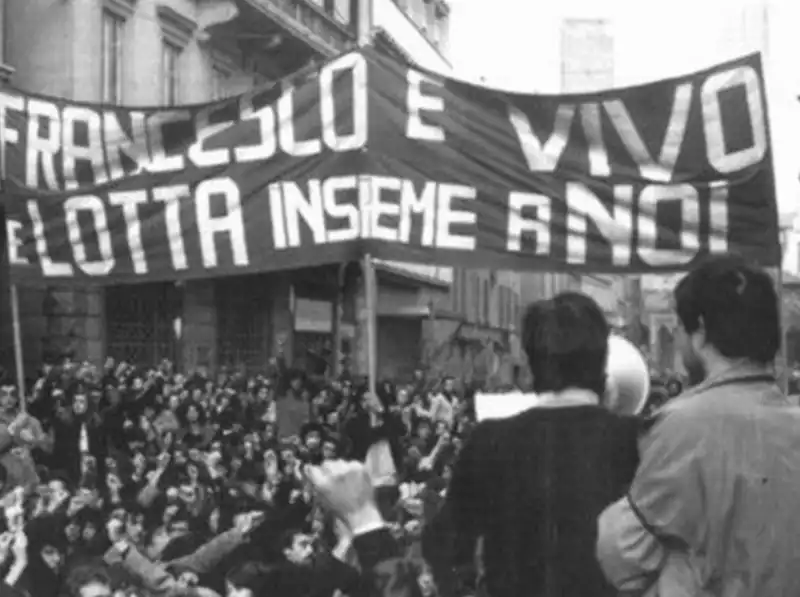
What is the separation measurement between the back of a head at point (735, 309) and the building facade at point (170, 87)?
14387 millimetres

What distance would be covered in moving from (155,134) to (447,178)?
186 cm

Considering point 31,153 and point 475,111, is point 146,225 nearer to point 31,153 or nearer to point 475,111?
point 31,153

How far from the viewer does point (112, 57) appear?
65.8ft

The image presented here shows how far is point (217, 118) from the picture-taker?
8.88 meters

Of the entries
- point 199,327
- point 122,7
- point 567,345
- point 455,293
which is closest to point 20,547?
point 567,345

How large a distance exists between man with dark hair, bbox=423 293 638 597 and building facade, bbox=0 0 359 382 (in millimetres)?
13865

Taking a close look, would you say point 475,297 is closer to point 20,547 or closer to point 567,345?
point 20,547

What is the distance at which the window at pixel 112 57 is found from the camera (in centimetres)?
1975

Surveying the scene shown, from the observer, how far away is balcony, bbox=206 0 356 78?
2317 centimetres

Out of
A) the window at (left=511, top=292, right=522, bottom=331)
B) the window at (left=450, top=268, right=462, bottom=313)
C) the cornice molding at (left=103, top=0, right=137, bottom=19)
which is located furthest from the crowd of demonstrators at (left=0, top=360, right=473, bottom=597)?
the window at (left=511, top=292, right=522, bottom=331)

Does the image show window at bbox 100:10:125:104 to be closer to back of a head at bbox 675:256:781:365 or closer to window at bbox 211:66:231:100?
window at bbox 211:66:231:100

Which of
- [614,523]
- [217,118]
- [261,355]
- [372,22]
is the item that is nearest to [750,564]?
[614,523]

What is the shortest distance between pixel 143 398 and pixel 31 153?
174 inches

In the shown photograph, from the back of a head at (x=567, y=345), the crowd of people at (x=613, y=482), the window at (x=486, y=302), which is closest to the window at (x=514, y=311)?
the window at (x=486, y=302)
